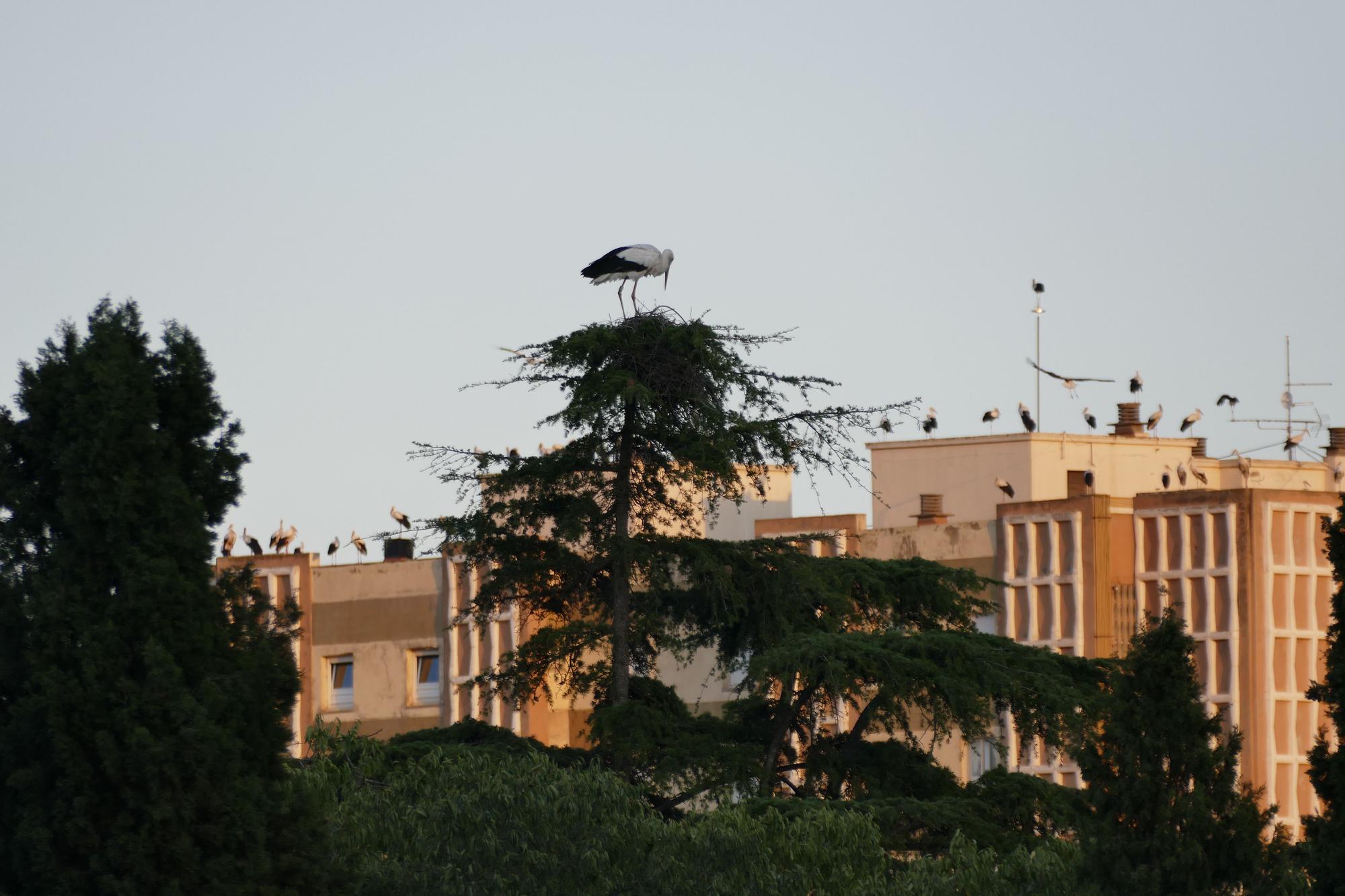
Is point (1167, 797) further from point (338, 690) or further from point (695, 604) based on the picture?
point (338, 690)

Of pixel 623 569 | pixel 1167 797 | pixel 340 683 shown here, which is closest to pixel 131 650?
pixel 1167 797

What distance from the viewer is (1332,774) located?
20719 mm

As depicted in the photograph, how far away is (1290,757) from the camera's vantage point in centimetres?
4759

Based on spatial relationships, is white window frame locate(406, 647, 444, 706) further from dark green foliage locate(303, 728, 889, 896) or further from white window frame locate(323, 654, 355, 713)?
dark green foliage locate(303, 728, 889, 896)

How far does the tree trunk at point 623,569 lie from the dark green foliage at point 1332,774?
32.0 feet

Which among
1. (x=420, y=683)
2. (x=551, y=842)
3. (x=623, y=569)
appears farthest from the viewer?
(x=420, y=683)

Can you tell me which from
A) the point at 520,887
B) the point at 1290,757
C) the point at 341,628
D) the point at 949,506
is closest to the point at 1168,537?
the point at 1290,757

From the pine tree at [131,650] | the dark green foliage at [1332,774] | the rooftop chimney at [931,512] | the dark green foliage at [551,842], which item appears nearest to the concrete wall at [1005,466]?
the rooftop chimney at [931,512]

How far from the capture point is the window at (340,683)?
60.0m

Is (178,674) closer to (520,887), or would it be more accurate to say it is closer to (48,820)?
(48,820)

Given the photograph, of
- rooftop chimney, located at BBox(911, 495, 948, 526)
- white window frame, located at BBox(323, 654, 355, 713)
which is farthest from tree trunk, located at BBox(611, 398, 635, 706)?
white window frame, located at BBox(323, 654, 355, 713)

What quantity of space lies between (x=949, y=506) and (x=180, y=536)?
38.9 m

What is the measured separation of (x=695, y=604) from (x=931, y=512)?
1060 inches

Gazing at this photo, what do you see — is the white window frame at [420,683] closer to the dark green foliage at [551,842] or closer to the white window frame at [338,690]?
the white window frame at [338,690]
